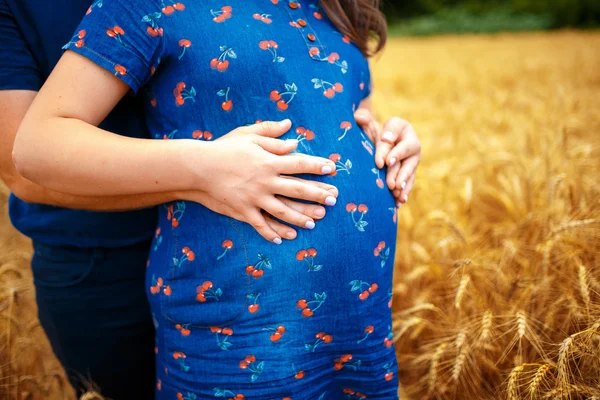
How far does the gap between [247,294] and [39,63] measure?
0.76 m

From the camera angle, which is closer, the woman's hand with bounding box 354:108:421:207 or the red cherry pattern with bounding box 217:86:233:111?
the red cherry pattern with bounding box 217:86:233:111

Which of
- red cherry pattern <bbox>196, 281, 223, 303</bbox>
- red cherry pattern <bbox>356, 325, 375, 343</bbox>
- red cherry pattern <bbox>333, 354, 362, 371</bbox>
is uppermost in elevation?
red cherry pattern <bbox>196, 281, 223, 303</bbox>

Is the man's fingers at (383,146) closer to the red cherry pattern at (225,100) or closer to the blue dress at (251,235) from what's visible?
the blue dress at (251,235)

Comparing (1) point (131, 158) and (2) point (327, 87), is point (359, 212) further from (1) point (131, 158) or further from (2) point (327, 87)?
(1) point (131, 158)

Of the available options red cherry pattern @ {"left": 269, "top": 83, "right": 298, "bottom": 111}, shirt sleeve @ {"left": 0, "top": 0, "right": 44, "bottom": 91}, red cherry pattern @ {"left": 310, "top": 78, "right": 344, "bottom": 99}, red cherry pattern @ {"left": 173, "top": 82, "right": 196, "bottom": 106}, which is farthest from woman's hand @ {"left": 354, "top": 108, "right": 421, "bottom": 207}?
shirt sleeve @ {"left": 0, "top": 0, "right": 44, "bottom": 91}

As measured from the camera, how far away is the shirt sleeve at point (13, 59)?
38.6 inches

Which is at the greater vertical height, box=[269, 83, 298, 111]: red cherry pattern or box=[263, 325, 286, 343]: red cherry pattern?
box=[269, 83, 298, 111]: red cherry pattern

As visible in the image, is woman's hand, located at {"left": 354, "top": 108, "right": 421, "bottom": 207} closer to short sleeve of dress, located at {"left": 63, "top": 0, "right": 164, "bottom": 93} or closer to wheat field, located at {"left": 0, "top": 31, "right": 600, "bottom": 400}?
wheat field, located at {"left": 0, "top": 31, "right": 600, "bottom": 400}

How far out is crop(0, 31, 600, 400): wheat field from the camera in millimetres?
1462

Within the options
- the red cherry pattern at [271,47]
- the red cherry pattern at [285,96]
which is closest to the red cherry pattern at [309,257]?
the red cherry pattern at [285,96]

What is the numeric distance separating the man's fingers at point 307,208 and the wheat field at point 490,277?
73 centimetres

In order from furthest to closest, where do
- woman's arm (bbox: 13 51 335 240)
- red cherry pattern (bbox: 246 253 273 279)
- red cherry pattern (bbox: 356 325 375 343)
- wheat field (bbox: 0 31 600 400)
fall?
1. wheat field (bbox: 0 31 600 400)
2. red cherry pattern (bbox: 356 325 375 343)
3. red cherry pattern (bbox: 246 253 273 279)
4. woman's arm (bbox: 13 51 335 240)

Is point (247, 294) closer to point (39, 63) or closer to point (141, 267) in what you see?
point (141, 267)

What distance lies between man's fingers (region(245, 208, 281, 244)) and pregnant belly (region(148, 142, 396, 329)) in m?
0.02
